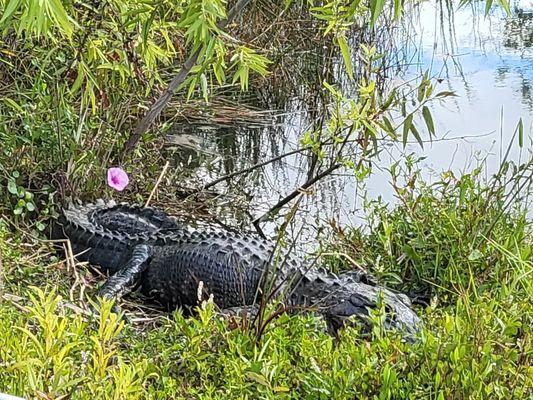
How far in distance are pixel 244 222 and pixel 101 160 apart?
83 cm

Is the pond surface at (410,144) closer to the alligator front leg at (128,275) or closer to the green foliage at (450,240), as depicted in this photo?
the green foliage at (450,240)

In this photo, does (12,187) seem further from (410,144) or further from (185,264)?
(410,144)

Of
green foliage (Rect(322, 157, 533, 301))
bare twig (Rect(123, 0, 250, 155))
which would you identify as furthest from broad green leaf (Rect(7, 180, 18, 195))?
green foliage (Rect(322, 157, 533, 301))

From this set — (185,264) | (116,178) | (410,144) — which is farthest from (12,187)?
(410,144)

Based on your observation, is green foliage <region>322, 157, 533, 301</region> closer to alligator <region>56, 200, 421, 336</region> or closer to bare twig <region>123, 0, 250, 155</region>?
alligator <region>56, 200, 421, 336</region>

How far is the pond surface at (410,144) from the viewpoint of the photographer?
4043 millimetres

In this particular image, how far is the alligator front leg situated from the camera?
274 cm

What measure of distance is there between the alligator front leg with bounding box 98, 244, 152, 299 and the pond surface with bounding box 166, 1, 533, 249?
0.76 meters

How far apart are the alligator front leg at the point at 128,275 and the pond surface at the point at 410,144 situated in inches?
29.9

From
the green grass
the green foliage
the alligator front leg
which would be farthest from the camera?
the alligator front leg

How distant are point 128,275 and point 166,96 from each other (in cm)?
86

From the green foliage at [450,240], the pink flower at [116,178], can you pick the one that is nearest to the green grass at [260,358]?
the green foliage at [450,240]

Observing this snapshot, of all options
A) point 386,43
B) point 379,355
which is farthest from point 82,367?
point 386,43

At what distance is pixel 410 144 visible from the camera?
481cm
